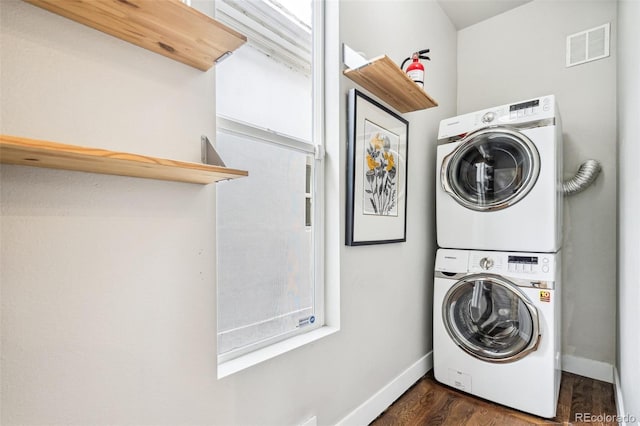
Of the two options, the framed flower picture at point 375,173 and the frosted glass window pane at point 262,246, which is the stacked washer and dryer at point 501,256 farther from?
the frosted glass window pane at point 262,246

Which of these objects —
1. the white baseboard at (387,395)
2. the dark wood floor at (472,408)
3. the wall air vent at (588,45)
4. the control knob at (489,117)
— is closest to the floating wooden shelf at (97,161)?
the white baseboard at (387,395)

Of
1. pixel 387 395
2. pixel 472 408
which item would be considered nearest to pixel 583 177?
pixel 472 408

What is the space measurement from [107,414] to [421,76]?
200 cm

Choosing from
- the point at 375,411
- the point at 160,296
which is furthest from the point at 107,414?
the point at 375,411

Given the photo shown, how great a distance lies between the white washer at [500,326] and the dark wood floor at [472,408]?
0.18ft

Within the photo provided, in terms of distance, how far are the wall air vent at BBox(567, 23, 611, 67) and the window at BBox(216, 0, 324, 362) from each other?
6.74 ft

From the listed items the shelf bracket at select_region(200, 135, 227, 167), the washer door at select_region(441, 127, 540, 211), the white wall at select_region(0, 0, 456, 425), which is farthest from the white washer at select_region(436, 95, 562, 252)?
the shelf bracket at select_region(200, 135, 227, 167)

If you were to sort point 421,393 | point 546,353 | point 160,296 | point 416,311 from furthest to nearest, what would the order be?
point 416,311, point 421,393, point 546,353, point 160,296

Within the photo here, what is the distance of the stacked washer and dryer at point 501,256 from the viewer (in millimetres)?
1865

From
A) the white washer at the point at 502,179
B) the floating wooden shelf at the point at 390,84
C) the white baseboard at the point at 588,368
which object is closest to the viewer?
the floating wooden shelf at the point at 390,84

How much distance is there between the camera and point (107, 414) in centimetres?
86

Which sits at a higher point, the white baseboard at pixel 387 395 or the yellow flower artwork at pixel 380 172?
the yellow flower artwork at pixel 380 172

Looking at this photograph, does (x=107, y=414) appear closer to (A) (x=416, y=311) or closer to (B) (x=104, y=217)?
(B) (x=104, y=217)

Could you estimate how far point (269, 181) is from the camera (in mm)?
1429
